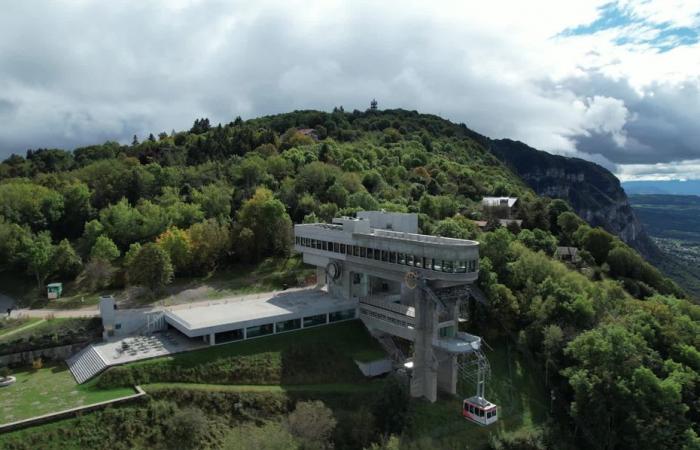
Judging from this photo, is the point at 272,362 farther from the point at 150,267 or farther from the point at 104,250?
the point at 104,250

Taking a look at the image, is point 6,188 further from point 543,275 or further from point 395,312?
point 543,275

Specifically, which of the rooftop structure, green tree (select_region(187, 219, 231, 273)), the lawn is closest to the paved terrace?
the lawn

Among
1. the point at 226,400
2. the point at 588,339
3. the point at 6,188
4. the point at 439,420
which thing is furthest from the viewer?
the point at 6,188

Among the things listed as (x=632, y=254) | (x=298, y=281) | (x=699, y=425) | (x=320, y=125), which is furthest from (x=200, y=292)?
(x=320, y=125)

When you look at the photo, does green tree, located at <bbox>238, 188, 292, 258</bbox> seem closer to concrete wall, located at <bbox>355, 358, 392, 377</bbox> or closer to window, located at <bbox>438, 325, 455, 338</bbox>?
concrete wall, located at <bbox>355, 358, 392, 377</bbox>

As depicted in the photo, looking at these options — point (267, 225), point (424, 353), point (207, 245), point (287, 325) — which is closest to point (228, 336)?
point (287, 325)

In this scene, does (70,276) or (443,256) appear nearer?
(443,256)

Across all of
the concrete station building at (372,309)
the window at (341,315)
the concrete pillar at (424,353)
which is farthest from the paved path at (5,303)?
the concrete pillar at (424,353)
